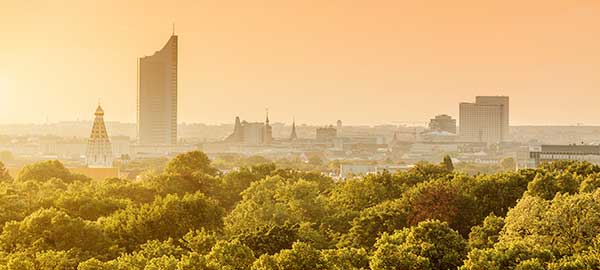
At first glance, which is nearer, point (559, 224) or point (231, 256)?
point (231, 256)

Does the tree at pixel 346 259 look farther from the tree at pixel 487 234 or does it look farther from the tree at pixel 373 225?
the tree at pixel 373 225

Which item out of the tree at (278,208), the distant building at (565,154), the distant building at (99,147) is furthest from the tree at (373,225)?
the distant building at (565,154)

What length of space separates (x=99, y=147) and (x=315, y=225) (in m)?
65.1

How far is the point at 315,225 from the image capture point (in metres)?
52.6

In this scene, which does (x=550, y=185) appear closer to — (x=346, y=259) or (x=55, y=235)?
(x=346, y=259)

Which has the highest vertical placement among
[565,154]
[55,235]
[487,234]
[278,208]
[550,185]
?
[550,185]

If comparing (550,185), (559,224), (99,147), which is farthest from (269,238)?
(99,147)

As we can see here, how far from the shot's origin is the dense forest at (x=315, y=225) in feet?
122

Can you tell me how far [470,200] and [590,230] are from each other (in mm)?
12749

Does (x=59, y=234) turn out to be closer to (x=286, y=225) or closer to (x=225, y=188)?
(x=286, y=225)

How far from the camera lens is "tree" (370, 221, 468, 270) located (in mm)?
37312

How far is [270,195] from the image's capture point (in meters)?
61.0

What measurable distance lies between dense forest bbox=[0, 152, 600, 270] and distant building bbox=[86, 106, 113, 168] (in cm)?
4274

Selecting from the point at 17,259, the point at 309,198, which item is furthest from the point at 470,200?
the point at 17,259
